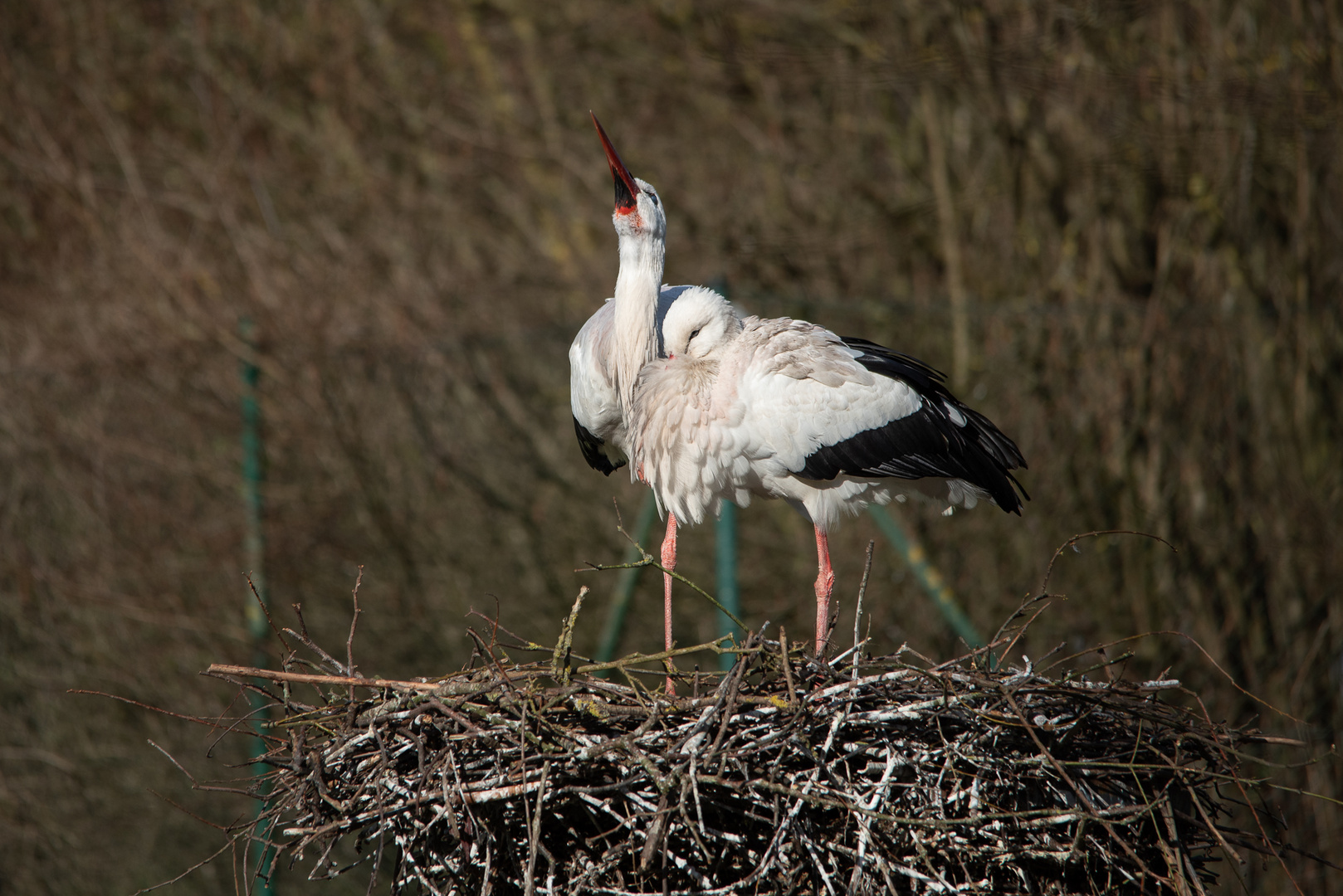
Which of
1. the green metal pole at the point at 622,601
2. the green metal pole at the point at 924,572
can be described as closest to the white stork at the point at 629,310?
the green metal pole at the point at 622,601

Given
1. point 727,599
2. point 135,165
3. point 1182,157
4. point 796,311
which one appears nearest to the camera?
point 727,599

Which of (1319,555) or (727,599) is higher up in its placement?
(727,599)

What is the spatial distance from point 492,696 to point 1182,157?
4449 millimetres

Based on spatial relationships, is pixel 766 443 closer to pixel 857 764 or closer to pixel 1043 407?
pixel 857 764

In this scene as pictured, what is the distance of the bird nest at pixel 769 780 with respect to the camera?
8.08 ft

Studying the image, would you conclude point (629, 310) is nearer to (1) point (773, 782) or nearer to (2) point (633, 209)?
(2) point (633, 209)

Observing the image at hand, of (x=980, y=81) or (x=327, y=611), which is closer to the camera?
(x=327, y=611)

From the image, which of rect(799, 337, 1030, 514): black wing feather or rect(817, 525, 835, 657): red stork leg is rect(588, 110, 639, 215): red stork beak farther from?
rect(817, 525, 835, 657): red stork leg

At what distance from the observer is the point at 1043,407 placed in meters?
5.14

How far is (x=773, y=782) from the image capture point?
2465 mm

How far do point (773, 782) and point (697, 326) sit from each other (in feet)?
4.55

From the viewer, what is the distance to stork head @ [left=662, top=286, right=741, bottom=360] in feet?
11.2

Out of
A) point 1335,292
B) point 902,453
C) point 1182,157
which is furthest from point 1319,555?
point 902,453

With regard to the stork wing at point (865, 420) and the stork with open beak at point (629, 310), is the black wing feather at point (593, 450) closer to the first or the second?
the stork with open beak at point (629, 310)
